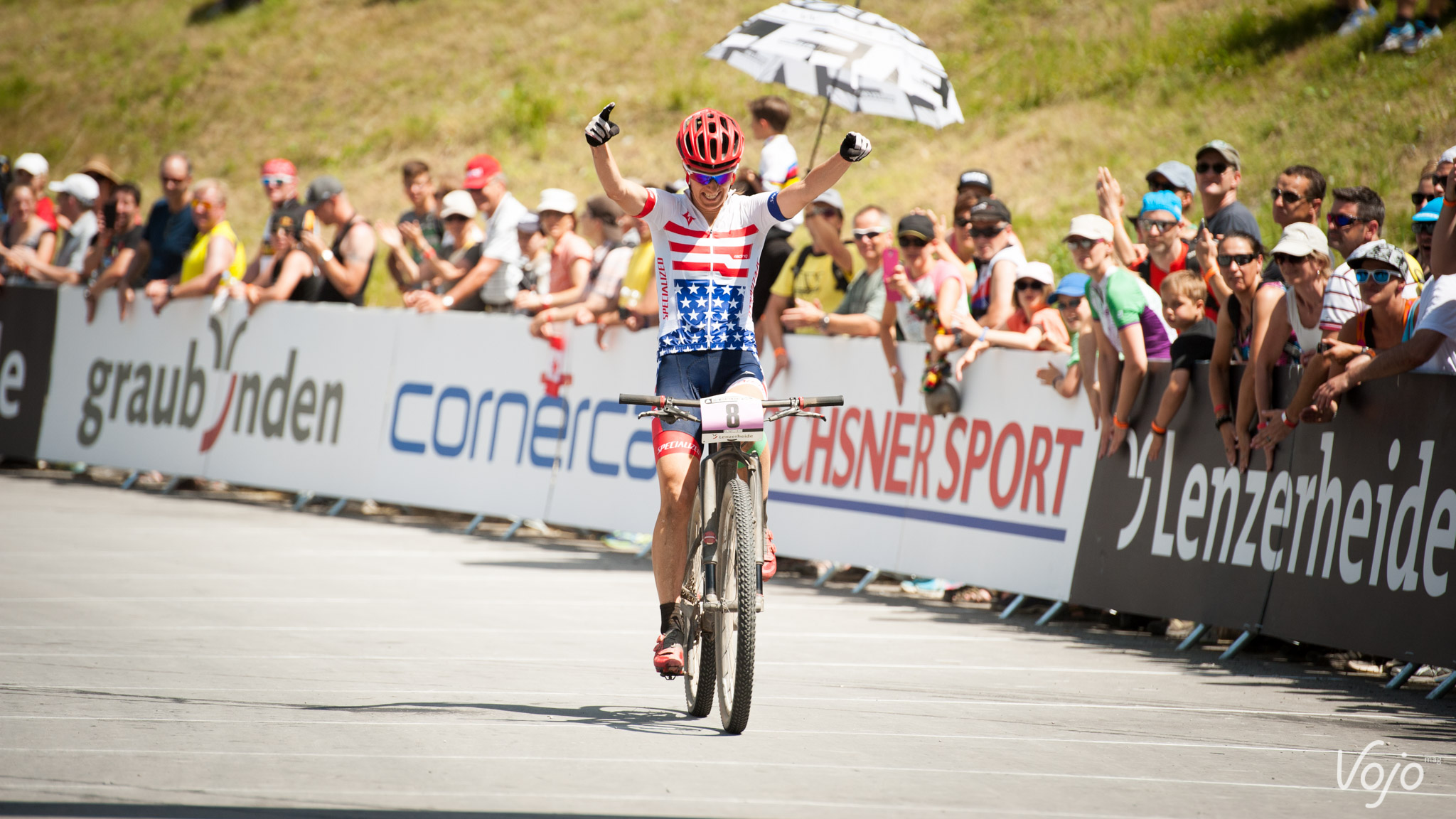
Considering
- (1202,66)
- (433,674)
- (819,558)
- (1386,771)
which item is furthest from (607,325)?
(1202,66)

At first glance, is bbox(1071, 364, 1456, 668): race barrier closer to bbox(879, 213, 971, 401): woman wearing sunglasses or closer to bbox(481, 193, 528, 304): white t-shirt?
bbox(879, 213, 971, 401): woman wearing sunglasses

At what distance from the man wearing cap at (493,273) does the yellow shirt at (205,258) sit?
2.08 m

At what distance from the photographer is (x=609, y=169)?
6.15 m

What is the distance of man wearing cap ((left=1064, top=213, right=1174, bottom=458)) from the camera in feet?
30.2

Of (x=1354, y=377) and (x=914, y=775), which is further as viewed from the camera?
(x=1354, y=377)

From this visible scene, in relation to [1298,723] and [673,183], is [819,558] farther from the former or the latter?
[1298,723]

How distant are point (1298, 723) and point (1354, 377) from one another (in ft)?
6.70

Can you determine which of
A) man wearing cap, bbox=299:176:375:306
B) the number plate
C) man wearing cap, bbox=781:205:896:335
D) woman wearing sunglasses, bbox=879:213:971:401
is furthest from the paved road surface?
man wearing cap, bbox=299:176:375:306

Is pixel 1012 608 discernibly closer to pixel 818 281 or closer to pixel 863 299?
pixel 863 299

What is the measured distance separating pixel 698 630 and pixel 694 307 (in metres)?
1.34

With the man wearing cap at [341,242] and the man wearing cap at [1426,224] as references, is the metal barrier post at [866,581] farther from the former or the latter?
the man wearing cap at [341,242]

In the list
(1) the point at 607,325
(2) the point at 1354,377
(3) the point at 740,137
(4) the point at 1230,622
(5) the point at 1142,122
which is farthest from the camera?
(5) the point at 1142,122

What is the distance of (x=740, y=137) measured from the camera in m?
6.22

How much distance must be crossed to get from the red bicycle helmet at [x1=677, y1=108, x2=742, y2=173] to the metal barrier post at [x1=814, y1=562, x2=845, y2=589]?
5.30 m
